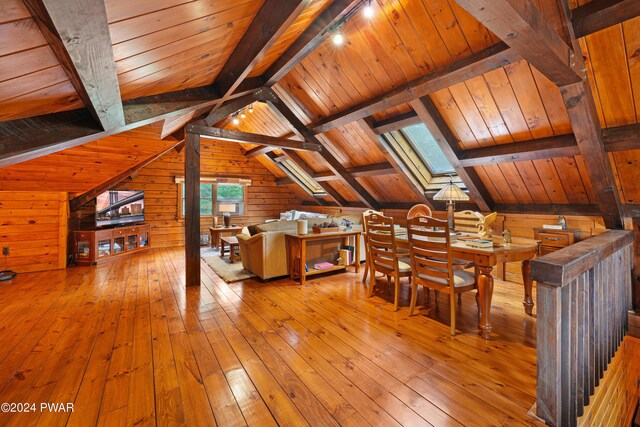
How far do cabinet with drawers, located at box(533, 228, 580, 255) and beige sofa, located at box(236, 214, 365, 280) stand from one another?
331 cm

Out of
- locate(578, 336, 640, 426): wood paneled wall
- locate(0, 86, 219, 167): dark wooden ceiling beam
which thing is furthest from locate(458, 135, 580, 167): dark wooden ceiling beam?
locate(0, 86, 219, 167): dark wooden ceiling beam

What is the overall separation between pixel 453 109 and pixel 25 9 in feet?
11.8

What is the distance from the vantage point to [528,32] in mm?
1555

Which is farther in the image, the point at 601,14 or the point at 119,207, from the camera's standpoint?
the point at 119,207

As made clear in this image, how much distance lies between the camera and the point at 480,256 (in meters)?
2.29

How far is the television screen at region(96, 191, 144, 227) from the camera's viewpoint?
521 cm

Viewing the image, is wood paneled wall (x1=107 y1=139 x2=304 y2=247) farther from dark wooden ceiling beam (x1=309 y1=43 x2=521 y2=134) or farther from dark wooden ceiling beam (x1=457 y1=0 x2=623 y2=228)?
dark wooden ceiling beam (x1=457 y1=0 x2=623 y2=228)

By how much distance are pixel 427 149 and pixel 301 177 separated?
13.2 feet

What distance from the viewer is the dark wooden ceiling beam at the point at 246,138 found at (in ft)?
13.1

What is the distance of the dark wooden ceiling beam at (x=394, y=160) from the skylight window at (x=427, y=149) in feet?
1.09

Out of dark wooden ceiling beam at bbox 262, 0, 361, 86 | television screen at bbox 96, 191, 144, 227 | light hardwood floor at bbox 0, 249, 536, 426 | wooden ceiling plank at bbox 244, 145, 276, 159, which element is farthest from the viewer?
wooden ceiling plank at bbox 244, 145, 276, 159

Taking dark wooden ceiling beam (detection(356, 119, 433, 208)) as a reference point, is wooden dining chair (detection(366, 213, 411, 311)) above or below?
below

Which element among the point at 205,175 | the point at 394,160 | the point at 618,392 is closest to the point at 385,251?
the point at 394,160

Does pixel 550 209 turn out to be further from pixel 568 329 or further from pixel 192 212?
pixel 192 212
